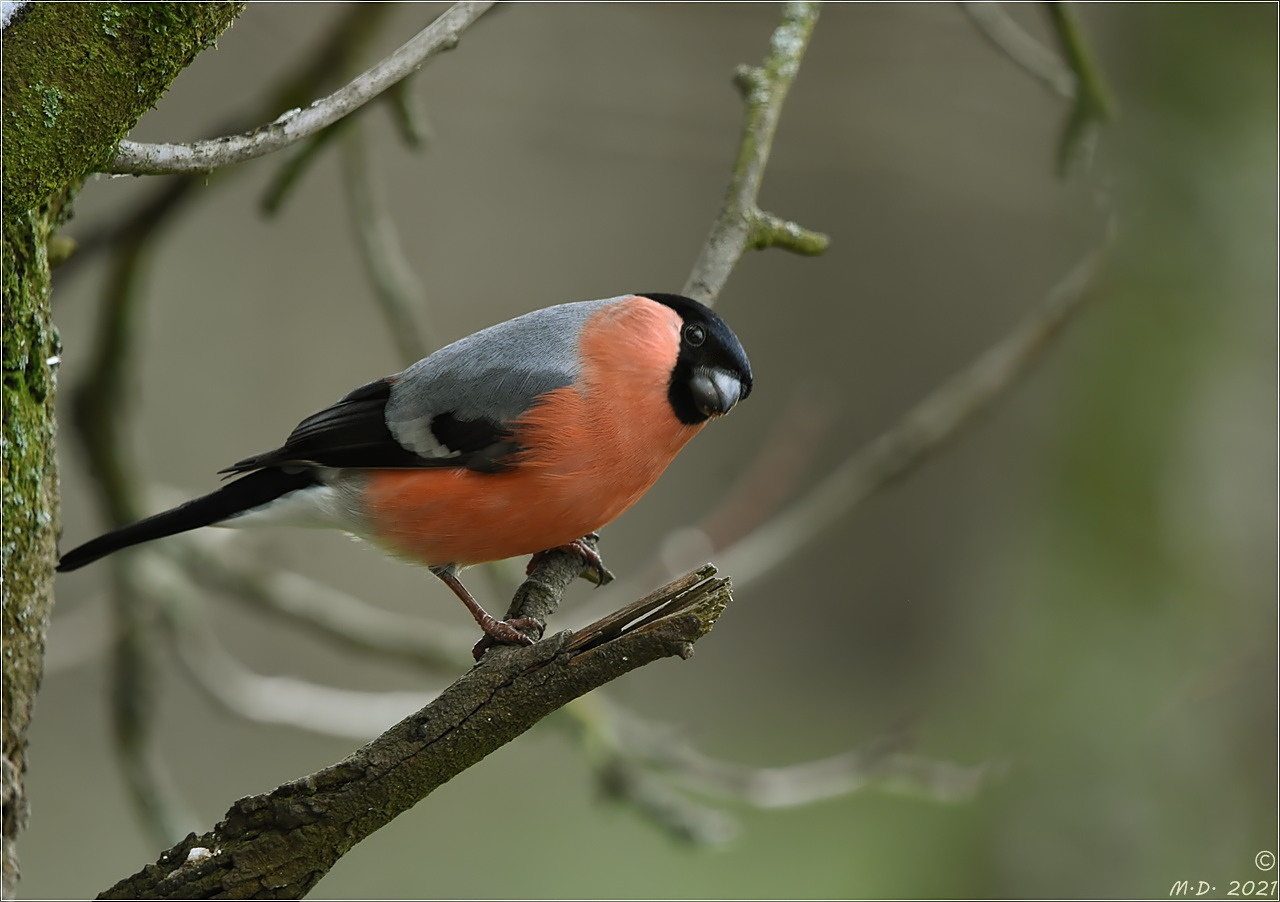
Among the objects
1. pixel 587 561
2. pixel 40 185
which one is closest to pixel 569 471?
pixel 587 561

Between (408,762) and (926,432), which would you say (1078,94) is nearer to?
(926,432)

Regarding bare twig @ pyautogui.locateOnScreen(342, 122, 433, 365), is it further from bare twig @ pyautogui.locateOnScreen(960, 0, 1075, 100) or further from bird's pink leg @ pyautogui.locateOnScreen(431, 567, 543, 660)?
bare twig @ pyautogui.locateOnScreen(960, 0, 1075, 100)

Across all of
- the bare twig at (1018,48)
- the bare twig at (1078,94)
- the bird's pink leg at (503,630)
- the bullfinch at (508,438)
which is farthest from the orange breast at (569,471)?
the bare twig at (1078,94)

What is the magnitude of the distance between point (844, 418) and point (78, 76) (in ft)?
18.0

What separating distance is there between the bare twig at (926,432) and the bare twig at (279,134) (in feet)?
6.07

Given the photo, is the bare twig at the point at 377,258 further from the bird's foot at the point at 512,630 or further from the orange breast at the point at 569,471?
the bird's foot at the point at 512,630

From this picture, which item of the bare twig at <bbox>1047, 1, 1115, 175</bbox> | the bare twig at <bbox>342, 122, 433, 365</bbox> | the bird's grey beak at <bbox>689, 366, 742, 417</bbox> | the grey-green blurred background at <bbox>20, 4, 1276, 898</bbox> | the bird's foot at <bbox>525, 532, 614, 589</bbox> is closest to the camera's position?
the bird's grey beak at <bbox>689, 366, 742, 417</bbox>

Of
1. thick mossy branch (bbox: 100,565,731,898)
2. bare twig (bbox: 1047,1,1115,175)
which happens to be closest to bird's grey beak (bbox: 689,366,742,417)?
thick mossy branch (bbox: 100,565,731,898)

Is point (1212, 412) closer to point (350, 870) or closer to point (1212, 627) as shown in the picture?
point (1212, 627)

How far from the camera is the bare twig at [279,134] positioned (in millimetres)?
1492

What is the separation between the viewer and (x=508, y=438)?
2227mm

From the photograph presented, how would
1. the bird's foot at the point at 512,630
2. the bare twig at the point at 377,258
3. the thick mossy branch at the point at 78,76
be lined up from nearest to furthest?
the thick mossy branch at the point at 78,76 → the bird's foot at the point at 512,630 → the bare twig at the point at 377,258

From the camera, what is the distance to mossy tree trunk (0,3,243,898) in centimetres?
140

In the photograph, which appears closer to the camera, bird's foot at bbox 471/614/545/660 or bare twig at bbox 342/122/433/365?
bird's foot at bbox 471/614/545/660
